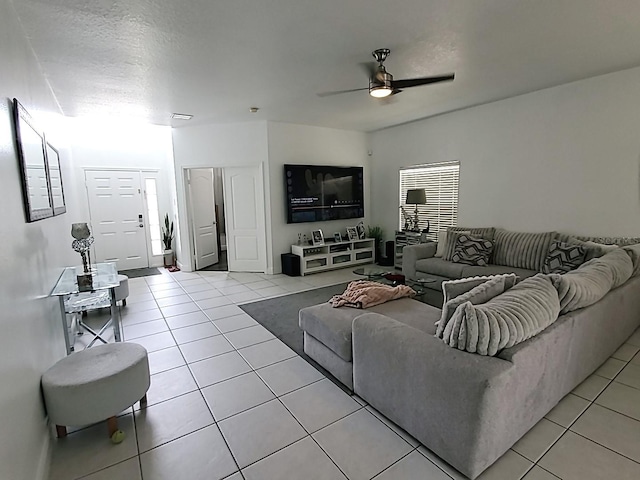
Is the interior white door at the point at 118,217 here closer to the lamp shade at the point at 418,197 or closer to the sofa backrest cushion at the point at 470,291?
the lamp shade at the point at 418,197

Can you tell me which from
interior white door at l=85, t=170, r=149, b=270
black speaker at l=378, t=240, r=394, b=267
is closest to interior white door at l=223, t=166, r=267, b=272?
interior white door at l=85, t=170, r=149, b=270

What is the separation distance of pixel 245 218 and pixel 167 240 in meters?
2.00

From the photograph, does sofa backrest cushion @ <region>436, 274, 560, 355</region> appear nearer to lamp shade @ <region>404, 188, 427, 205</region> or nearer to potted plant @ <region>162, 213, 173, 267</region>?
lamp shade @ <region>404, 188, 427, 205</region>

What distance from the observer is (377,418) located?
6.90 ft

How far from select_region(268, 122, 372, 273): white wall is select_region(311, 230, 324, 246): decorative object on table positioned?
0.19m

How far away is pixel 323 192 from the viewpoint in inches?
243

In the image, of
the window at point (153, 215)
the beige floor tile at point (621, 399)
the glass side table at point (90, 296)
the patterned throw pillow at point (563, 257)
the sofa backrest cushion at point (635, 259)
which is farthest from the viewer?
the window at point (153, 215)

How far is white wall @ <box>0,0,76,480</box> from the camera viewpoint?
1.42 m

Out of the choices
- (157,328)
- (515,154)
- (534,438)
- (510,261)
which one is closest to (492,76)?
(515,154)

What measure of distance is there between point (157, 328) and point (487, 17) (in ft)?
13.8

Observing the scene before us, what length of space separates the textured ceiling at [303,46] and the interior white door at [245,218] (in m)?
1.68

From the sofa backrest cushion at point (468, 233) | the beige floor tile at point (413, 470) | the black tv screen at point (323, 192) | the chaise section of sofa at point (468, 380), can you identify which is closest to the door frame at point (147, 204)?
the black tv screen at point (323, 192)

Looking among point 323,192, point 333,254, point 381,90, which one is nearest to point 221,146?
point 323,192

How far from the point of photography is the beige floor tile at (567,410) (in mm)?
2033
